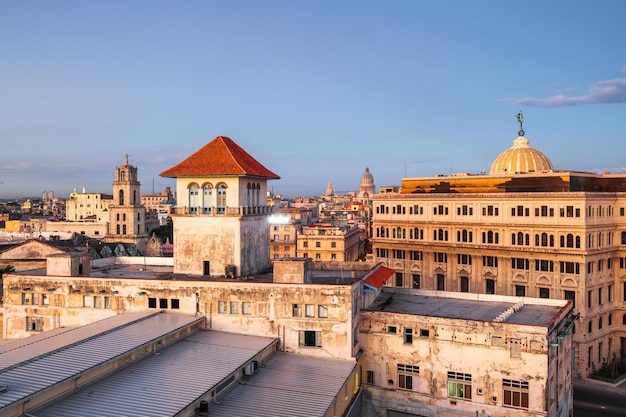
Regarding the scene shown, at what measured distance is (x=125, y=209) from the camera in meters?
124

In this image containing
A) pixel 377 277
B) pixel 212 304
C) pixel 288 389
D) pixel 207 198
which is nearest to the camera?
pixel 288 389

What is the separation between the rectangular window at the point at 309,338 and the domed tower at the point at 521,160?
47235 mm

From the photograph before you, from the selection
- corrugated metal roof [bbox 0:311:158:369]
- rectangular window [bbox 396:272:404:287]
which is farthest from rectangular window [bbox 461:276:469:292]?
corrugated metal roof [bbox 0:311:158:369]

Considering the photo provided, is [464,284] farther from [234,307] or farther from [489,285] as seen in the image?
[234,307]

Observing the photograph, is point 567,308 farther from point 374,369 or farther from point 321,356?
point 321,356

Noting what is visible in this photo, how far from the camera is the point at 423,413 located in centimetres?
3900

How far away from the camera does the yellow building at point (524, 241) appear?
58531mm

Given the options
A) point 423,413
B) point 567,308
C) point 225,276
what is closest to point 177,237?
point 225,276

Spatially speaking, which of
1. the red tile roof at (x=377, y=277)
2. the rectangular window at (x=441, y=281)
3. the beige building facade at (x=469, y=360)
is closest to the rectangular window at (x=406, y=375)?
the beige building facade at (x=469, y=360)

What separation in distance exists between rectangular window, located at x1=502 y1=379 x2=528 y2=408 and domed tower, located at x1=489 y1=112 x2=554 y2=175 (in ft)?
148

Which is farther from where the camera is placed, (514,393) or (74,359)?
(514,393)

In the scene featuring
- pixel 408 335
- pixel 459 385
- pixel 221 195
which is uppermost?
pixel 221 195

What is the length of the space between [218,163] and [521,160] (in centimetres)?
4842

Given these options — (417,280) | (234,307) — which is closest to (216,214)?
(234,307)
